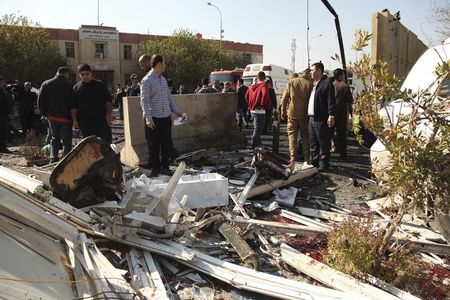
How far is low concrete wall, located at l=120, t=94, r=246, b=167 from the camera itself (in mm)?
8562

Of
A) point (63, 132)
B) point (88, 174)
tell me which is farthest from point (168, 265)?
point (63, 132)

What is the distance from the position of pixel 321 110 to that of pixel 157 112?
2785 mm

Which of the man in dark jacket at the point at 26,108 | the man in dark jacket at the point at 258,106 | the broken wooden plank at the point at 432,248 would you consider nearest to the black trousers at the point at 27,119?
the man in dark jacket at the point at 26,108

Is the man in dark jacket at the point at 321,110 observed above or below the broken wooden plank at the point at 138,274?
above

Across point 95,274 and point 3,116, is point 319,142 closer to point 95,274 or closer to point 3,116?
point 95,274

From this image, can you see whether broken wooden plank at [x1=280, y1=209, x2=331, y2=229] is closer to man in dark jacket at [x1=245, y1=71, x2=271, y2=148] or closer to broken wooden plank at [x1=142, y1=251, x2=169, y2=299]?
broken wooden plank at [x1=142, y1=251, x2=169, y2=299]

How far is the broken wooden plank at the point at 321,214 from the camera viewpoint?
17.6 feet

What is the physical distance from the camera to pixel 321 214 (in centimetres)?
560

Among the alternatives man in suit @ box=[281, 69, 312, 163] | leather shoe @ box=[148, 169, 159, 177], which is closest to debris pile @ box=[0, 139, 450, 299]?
leather shoe @ box=[148, 169, 159, 177]

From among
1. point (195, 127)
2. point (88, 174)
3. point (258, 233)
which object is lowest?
point (258, 233)

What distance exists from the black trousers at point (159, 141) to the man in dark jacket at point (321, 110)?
251 centimetres

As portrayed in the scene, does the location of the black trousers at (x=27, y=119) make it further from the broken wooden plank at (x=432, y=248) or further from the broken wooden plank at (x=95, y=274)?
the broken wooden plank at (x=432, y=248)

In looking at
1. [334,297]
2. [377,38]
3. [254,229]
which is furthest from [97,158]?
[377,38]

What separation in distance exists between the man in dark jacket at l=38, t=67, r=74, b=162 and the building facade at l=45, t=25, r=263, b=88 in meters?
44.8
